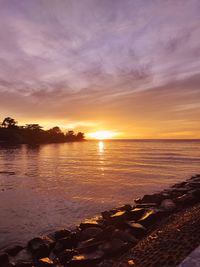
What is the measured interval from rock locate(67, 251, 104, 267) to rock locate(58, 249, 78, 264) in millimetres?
338

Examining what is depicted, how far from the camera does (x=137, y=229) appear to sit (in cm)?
1002

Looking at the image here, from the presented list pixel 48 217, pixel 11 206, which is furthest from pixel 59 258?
pixel 11 206

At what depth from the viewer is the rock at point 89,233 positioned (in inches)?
388

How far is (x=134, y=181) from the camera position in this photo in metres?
24.4

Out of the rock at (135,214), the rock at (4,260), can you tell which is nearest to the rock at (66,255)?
the rock at (4,260)

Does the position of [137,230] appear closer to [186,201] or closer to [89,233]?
[89,233]

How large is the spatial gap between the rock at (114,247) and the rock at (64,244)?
1232 millimetres

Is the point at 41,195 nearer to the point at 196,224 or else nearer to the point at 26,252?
the point at 26,252

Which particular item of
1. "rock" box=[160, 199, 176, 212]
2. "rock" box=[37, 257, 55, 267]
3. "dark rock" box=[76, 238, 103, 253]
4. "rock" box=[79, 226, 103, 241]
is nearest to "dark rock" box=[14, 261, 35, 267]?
"rock" box=[37, 257, 55, 267]

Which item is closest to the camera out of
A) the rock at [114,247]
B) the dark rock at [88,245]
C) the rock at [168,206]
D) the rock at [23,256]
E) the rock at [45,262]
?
the rock at [45,262]

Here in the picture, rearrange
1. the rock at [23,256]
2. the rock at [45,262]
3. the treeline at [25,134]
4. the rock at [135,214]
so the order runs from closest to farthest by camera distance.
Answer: the rock at [45,262], the rock at [23,256], the rock at [135,214], the treeline at [25,134]

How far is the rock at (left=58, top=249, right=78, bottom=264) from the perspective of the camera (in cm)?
818

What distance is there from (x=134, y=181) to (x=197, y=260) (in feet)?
63.8

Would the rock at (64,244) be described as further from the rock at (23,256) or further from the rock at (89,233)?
the rock at (23,256)
